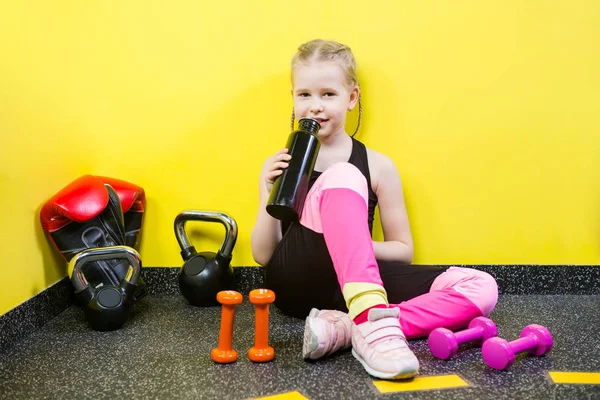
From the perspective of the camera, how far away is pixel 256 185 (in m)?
1.62

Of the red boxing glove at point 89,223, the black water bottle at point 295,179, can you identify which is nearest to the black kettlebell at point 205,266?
the red boxing glove at point 89,223

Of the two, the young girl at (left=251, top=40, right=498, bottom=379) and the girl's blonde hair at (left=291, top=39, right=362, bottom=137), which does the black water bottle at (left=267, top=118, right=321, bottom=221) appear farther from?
the girl's blonde hair at (left=291, top=39, right=362, bottom=137)

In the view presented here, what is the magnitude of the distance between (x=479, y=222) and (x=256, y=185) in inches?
25.5

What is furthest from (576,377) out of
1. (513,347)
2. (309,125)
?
(309,125)

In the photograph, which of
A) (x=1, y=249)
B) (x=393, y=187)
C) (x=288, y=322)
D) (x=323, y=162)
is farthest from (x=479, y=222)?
(x=1, y=249)

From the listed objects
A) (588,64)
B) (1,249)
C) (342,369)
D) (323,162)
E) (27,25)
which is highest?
(27,25)

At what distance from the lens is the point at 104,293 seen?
136 cm

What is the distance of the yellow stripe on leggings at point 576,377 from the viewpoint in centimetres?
102

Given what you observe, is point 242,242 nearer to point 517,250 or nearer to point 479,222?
point 479,222

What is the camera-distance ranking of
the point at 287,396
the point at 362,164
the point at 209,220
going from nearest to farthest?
the point at 287,396 < the point at 362,164 < the point at 209,220

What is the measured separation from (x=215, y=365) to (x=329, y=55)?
30.8 inches

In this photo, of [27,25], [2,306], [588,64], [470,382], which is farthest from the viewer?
[588,64]

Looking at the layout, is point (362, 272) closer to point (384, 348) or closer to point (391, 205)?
point (384, 348)

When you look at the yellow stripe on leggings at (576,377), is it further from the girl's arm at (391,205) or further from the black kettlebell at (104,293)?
the black kettlebell at (104,293)
